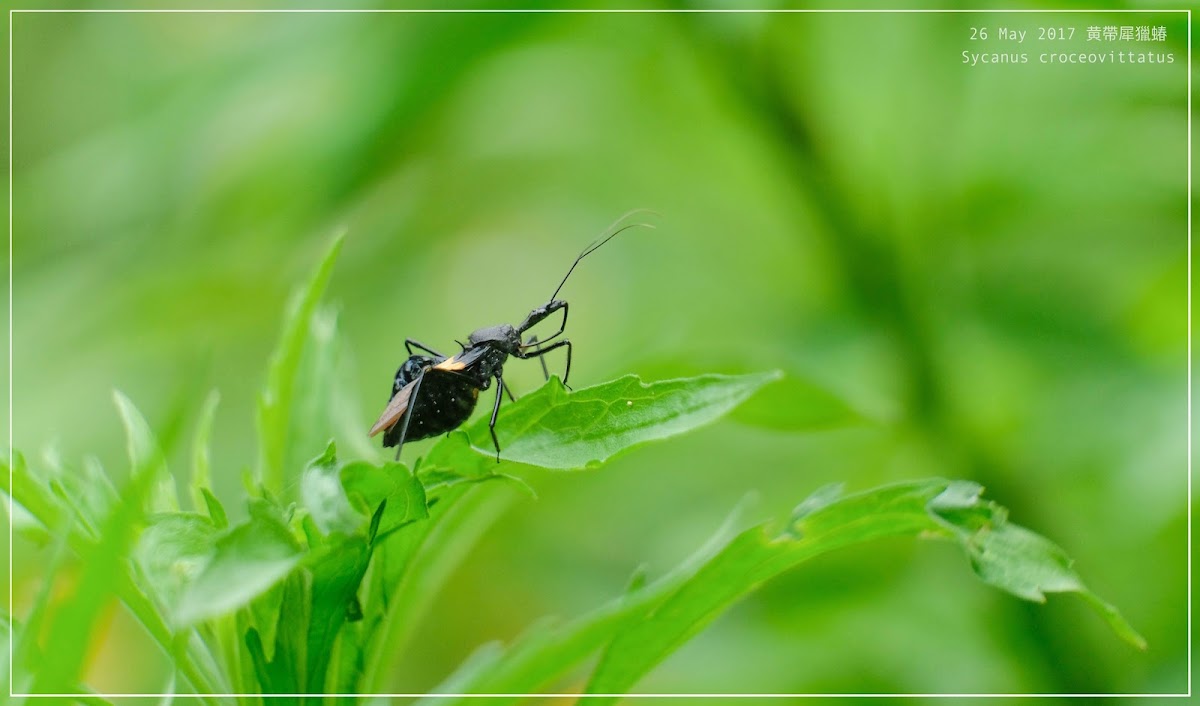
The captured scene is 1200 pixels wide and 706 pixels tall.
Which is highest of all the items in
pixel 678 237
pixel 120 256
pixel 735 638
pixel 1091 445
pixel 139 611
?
pixel 120 256

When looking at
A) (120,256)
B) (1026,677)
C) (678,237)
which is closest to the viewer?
(1026,677)

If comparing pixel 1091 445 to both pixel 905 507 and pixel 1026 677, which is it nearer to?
pixel 1026 677

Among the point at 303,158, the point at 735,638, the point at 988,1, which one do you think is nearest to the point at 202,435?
the point at 303,158

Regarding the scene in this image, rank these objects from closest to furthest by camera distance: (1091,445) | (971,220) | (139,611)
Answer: (139,611)
(1091,445)
(971,220)

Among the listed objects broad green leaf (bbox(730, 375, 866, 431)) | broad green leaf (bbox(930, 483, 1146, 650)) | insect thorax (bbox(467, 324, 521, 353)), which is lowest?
broad green leaf (bbox(730, 375, 866, 431))

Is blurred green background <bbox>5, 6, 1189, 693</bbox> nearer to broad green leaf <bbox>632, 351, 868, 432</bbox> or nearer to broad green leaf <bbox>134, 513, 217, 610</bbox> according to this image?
broad green leaf <bbox>632, 351, 868, 432</bbox>

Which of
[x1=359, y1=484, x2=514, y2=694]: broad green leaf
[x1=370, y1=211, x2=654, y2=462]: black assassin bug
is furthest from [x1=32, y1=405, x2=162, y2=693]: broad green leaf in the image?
[x1=370, y1=211, x2=654, y2=462]: black assassin bug

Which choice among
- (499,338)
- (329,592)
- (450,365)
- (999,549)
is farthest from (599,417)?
(499,338)
